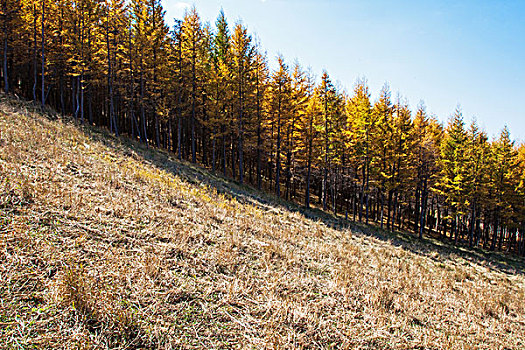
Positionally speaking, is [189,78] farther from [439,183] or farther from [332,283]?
[439,183]

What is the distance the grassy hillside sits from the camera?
12.3ft

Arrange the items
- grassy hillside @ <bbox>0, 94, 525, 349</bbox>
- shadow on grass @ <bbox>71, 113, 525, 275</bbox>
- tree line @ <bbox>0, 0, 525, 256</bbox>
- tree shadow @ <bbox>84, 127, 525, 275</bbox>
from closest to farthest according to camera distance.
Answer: grassy hillside @ <bbox>0, 94, 525, 349</bbox>
tree shadow @ <bbox>84, 127, 525, 275</bbox>
shadow on grass @ <bbox>71, 113, 525, 275</bbox>
tree line @ <bbox>0, 0, 525, 256</bbox>

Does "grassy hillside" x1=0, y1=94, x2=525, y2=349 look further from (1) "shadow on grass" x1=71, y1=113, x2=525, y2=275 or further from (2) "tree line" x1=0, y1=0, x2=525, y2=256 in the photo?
(2) "tree line" x1=0, y1=0, x2=525, y2=256

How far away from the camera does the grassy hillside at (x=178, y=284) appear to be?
376 centimetres

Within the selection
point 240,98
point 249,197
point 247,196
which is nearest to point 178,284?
point 249,197

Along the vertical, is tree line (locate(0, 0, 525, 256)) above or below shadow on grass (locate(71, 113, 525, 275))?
above

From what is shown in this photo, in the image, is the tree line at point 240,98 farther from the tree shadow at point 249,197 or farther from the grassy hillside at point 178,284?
the grassy hillside at point 178,284

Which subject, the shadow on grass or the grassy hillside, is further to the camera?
the shadow on grass

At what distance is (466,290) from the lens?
376 inches

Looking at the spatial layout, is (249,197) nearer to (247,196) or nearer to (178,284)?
(247,196)

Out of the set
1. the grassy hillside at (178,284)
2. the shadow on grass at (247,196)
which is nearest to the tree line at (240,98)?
the shadow on grass at (247,196)

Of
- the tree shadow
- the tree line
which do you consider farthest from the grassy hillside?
the tree line

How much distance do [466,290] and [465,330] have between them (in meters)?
4.32

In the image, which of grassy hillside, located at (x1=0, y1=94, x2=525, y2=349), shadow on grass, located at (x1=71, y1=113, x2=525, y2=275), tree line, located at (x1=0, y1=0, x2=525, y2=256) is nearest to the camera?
grassy hillside, located at (x1=0, y1=94, x2=525, y2=349)
